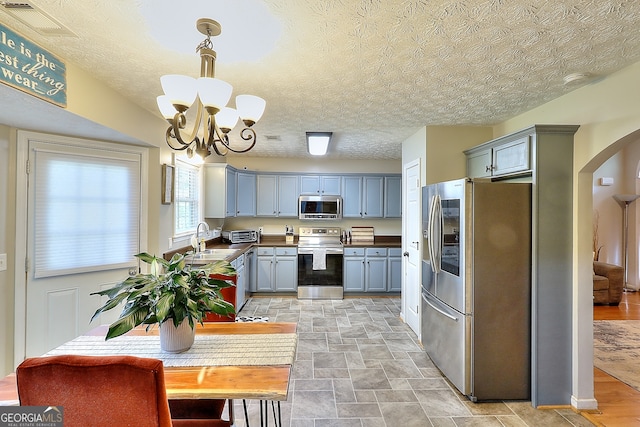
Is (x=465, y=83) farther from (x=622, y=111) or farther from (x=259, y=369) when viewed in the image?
(x=259, y=369)

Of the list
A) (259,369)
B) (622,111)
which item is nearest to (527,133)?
(622,111)

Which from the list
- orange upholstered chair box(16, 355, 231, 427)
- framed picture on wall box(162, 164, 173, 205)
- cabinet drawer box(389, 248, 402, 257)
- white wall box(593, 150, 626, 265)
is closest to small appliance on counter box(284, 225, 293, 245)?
cabinet drawer box(389, 248, 402, 257)

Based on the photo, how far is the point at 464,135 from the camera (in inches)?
130

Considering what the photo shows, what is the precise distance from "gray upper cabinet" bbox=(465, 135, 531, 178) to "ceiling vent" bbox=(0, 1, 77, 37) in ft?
10.2

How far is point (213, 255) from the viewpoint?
385cm

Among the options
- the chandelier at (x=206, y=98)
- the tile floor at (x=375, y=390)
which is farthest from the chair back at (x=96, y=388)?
the tile floor at (x=375, y=390)

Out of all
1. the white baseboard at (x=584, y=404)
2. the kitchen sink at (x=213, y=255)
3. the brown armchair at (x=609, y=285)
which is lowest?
the white baseboard at (x=584, y=404)

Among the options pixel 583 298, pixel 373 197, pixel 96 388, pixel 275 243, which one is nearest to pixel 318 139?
pixel 373 197

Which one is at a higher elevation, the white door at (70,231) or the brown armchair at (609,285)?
the white door at (70,231)

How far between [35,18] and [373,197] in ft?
15.3

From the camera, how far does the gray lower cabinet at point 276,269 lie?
5004 millimetres

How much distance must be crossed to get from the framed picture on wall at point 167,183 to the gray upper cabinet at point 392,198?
356 cm

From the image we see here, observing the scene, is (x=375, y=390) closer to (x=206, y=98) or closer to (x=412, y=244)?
(x=412, y=244)

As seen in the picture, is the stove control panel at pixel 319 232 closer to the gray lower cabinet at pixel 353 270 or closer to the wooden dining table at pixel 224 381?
the gray lower cabinet at pixel 353 270
